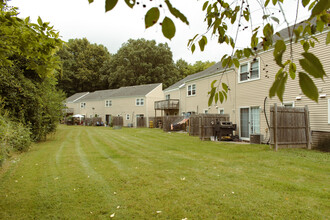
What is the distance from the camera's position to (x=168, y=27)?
136cm

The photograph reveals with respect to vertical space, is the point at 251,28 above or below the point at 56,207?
above

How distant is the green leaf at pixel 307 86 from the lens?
40.9 inches

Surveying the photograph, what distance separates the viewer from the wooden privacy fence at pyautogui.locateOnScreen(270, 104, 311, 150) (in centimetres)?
965

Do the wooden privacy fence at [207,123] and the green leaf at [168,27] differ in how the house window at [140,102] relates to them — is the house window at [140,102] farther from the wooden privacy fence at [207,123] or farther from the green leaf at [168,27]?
the green leaf at [168,27]

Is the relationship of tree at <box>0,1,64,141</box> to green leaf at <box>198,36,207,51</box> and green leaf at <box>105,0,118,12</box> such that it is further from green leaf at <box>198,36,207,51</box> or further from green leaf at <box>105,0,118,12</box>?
green leaf at <box>105,0,118,12</box>

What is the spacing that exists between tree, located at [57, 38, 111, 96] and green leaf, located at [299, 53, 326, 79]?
53262 millimetres

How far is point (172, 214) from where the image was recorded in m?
3.63

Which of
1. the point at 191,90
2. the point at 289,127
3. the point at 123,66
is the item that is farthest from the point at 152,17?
the point at 123,66

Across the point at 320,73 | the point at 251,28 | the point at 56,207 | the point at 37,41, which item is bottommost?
the point at 56,207

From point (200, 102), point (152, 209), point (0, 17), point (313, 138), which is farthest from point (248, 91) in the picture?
point (0, 17)

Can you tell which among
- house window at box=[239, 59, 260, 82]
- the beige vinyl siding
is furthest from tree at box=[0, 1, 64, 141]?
house window at box=[239, 59, 260, 82]

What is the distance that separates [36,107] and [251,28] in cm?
1221

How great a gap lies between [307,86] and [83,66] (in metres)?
56.4

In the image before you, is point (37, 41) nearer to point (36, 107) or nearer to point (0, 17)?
point (0, 17)
